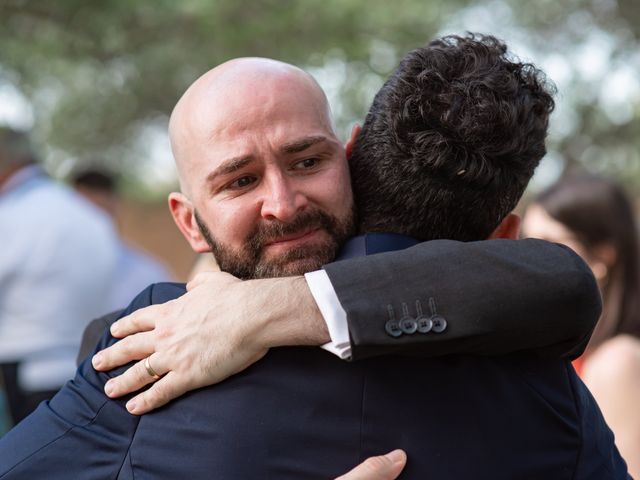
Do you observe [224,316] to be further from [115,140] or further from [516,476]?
[115,140]

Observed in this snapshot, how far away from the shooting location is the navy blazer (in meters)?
1.61

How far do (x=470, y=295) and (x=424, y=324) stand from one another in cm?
11

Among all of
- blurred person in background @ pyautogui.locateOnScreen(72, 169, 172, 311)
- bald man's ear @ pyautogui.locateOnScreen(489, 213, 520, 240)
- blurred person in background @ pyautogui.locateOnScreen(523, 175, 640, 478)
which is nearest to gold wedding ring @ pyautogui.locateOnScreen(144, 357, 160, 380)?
bald man's ear @ pyautogui.locateOnScreen(489, 213, 520, 240)

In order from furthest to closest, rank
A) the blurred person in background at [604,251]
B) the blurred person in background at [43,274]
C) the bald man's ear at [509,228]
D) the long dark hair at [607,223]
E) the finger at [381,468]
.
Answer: the blurred person in background at [43,274] < the long dark hair at [607,223] < the blurred person in background at [604,251] < the bald man's ear at [509,228] < the finger at [381,468]

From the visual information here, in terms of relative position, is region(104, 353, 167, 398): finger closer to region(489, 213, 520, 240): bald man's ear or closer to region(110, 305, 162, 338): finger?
region(110, 305, 162, 338): finger

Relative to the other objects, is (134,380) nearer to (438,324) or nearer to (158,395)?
(158,395)

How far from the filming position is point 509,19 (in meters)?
14.5

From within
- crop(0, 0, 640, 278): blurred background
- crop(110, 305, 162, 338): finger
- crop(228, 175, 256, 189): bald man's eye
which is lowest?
crop(0, 0, 640, 278): blurred background

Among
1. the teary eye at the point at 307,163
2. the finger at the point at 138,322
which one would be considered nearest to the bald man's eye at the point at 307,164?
the teary eye at the point at 307,163

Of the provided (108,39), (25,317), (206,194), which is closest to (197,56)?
(108,39)

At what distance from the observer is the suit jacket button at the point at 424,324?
1.59 meters

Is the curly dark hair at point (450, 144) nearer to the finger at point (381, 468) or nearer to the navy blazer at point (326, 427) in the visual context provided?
the navy blazer at point (326, 427)

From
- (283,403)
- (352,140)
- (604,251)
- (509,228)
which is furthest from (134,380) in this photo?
(604,251)

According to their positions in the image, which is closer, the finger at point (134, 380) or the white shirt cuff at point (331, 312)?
the white shirt cuff at point (331, 312)
